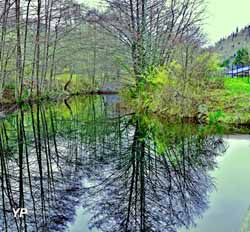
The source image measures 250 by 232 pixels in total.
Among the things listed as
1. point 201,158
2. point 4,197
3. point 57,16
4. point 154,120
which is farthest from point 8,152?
point 57,16

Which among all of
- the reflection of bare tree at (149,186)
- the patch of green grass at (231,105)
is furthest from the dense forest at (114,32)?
the reflection of bare tree at (149,186)

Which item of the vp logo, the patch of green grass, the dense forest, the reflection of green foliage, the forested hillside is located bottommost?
the vp logo

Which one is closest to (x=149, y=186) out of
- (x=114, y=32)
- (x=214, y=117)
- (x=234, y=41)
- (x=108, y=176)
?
(x=108, y=176)

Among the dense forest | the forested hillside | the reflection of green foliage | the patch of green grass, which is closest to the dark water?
the reflection of green foliage

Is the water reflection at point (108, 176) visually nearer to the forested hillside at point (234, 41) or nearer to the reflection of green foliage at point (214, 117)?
the reflection of green foliage at point (214, 117)

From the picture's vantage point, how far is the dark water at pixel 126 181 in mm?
5171

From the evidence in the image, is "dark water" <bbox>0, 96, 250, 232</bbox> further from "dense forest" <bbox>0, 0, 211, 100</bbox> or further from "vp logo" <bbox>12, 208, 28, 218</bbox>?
"dense forest" <bbox>0, 0, 211, 100</bbox>

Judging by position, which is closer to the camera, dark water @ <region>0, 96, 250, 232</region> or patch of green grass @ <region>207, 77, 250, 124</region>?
dark water @ <region>0, 96, 250, 232</region>

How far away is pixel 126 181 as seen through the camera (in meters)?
6.90

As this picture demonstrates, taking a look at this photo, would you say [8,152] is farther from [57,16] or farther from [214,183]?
[57,16]

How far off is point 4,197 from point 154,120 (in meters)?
9.35

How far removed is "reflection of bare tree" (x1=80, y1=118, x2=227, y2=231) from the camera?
5.24 m

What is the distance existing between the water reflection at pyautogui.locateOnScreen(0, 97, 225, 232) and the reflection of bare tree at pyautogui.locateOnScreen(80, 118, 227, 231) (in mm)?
14

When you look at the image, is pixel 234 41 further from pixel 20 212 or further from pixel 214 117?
pixel 20 212
